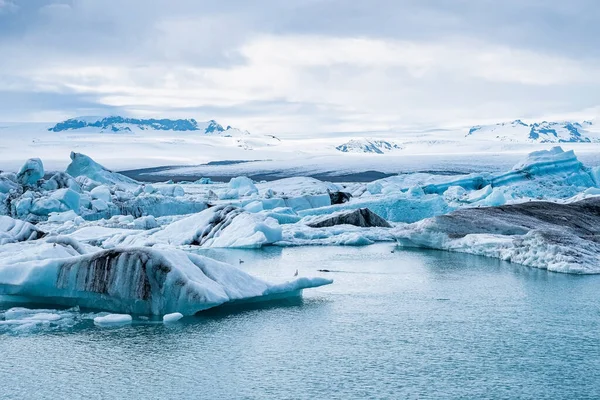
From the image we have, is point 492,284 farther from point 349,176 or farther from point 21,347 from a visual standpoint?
point 349,176

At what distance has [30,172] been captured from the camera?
24000 millimetres

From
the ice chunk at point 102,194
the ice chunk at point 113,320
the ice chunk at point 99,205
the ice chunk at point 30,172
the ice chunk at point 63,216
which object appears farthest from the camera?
the ice chunk at point 102,194

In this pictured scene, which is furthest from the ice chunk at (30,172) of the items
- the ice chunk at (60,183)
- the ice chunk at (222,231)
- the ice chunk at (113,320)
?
the ice chunk at (113,320)

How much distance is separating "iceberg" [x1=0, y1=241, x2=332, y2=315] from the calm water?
28cm

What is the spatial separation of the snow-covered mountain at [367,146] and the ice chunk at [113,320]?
474ft

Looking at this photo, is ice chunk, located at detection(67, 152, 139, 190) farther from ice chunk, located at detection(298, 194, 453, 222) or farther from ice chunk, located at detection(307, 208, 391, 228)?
ice chunk, located at detection(307, 208, 391, 228)

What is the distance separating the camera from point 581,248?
1383cm

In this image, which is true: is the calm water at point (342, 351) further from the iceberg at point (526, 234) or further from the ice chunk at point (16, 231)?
the ice chunk at point (16, 231)

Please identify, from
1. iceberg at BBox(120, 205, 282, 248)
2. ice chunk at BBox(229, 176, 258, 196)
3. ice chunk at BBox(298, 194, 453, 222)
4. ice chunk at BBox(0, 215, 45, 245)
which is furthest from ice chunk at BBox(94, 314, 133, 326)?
ice chunk at BBox(229, 176, 258, 196)

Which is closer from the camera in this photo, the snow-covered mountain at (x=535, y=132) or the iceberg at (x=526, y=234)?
the iceberg at (x=526, y=234)

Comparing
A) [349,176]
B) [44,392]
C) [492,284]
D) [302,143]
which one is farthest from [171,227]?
[302,143]

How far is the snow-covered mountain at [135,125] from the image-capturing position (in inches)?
6673

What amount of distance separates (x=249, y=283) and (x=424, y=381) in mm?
3186

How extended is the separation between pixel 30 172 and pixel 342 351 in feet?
61.9
